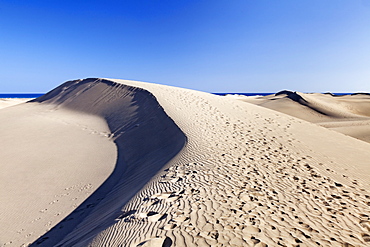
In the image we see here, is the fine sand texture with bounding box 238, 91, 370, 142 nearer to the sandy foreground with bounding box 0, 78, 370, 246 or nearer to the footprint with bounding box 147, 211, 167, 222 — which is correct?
the sandy foreground with bounding box 0, 78, 370, 246

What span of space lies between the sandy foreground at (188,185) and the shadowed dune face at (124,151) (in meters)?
0.05

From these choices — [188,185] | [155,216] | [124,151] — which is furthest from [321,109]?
[155,216]

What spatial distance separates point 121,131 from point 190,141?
600 centimetres

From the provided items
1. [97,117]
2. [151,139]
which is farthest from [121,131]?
[97,117]

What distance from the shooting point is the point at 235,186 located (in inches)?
181

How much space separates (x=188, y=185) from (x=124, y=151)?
5.50m

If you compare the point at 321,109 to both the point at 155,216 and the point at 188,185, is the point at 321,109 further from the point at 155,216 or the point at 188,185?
the point at 155,216

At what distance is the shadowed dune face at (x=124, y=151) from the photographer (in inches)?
177

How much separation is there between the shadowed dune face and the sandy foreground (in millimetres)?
53

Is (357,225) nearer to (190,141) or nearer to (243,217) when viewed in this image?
(243,217)

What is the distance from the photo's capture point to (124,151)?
30.9 ft

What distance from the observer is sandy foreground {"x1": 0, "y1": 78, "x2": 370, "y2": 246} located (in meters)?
3.30

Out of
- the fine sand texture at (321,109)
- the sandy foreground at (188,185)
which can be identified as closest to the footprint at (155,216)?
the sandy foreground at (188,185)

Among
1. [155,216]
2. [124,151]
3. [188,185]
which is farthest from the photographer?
[124,151]
